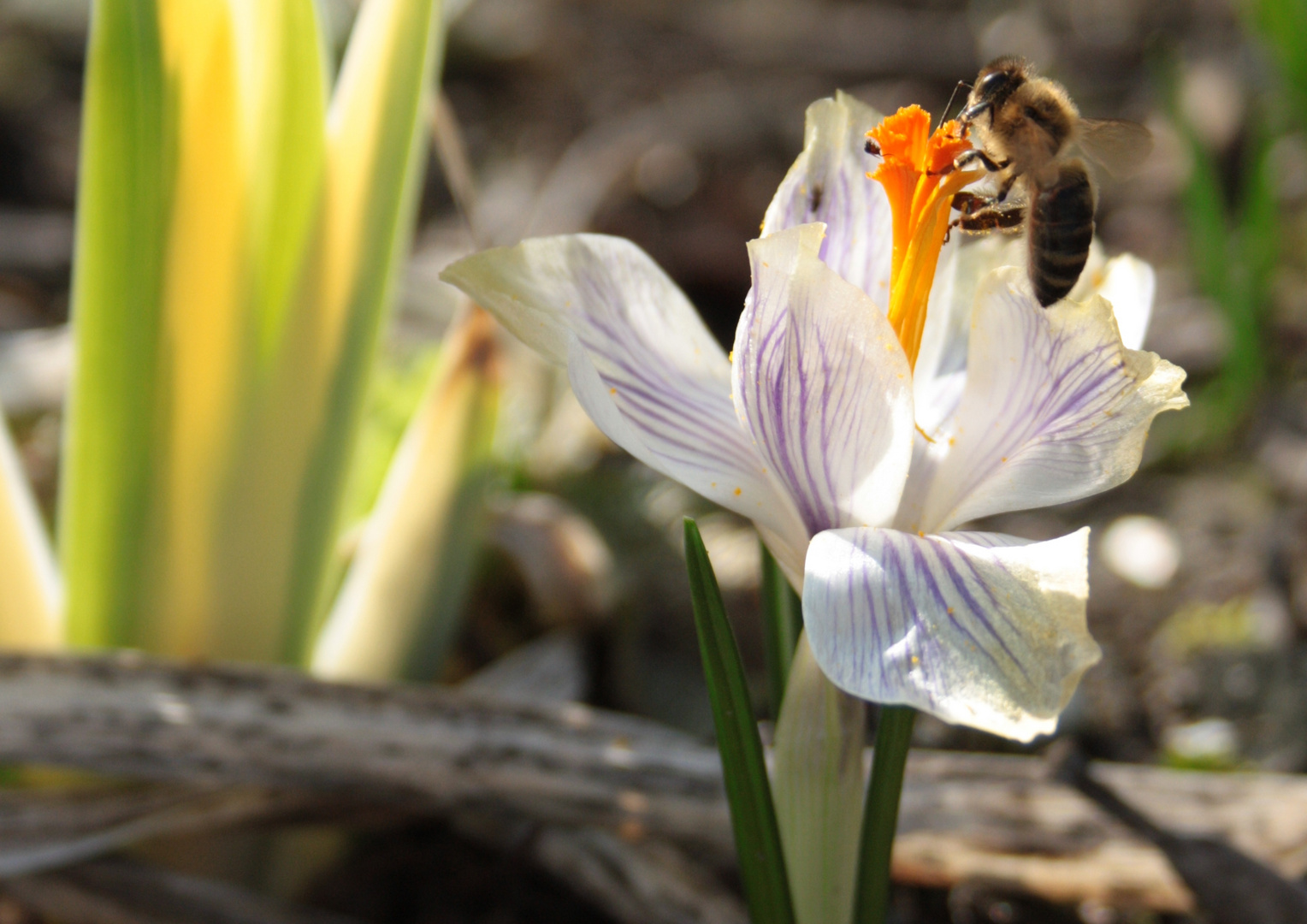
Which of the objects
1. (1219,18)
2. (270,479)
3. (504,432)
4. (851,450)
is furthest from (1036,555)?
(1219,18)

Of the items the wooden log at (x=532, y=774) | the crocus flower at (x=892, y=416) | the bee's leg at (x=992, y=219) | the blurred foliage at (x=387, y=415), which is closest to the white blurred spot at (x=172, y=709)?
the wooden log at (x=532, y=774)

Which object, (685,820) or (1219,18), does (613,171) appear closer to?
(685,820)

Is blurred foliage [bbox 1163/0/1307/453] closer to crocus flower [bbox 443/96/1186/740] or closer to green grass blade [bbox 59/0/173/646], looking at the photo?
crocus flower [bbox 443/96/1186/740]

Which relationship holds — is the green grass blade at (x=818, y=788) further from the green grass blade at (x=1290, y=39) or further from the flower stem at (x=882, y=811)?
the green grass blade at (x=1290, y=39)

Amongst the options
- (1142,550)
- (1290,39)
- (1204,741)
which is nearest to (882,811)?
(1204,741)

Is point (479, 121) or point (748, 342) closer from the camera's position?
point (748, 342)

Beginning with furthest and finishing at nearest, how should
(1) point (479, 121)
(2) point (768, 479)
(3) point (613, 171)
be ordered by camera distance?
(1) point (479, 121)
(3) point (613, 171)
(2) point (768, 479)
